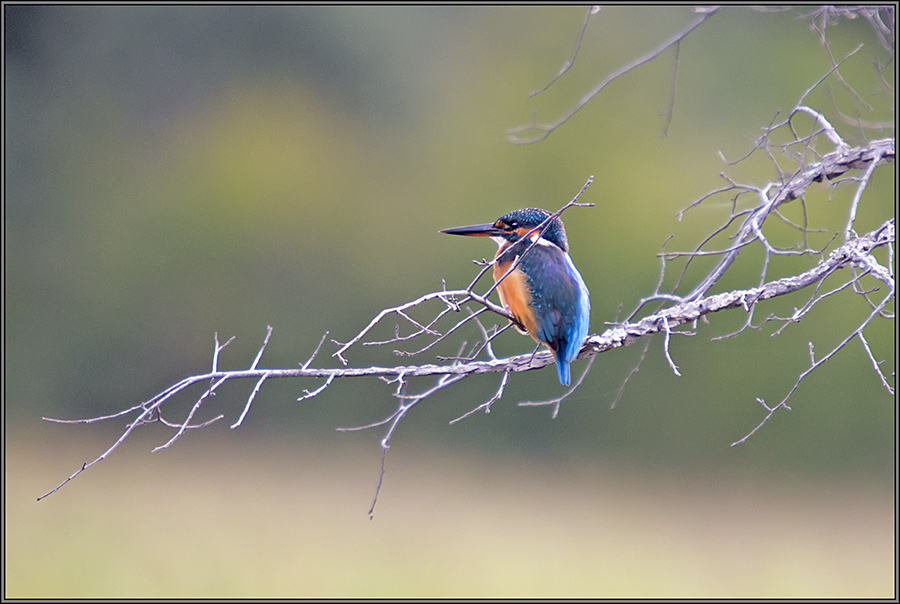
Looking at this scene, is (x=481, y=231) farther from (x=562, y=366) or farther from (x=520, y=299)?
(x=562, y=366)

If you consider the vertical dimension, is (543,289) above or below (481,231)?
below

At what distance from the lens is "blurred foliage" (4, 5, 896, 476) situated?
4883 mm

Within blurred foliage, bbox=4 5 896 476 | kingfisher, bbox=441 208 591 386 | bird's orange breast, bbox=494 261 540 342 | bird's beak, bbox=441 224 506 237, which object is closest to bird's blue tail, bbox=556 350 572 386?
kingfisher, bbox=441 208 591 386

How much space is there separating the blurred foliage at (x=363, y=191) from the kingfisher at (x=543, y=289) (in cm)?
269

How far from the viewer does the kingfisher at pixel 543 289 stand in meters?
1.84

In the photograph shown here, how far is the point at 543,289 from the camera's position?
193 centimetres

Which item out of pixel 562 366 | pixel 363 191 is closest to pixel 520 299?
pixel 562 366

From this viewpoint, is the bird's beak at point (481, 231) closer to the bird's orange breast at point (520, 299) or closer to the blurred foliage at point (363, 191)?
the bird's orange breast at point (520, 299)

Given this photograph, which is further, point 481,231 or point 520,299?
point 481,231

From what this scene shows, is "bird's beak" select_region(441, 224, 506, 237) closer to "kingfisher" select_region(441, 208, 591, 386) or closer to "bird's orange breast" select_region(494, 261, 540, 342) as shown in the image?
"kingfisher" select_region(441, 208, 591, 386)

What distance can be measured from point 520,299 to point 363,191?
3910mm

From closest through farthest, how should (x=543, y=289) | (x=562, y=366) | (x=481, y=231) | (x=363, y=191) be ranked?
(x=562, y=366)
(x=543, y=289)
(x=481, y=231)
(x=363, y=191)

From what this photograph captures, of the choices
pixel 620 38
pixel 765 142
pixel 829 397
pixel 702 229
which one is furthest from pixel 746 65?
pixel 765 142

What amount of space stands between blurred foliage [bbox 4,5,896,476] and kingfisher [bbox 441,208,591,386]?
2.69 m
